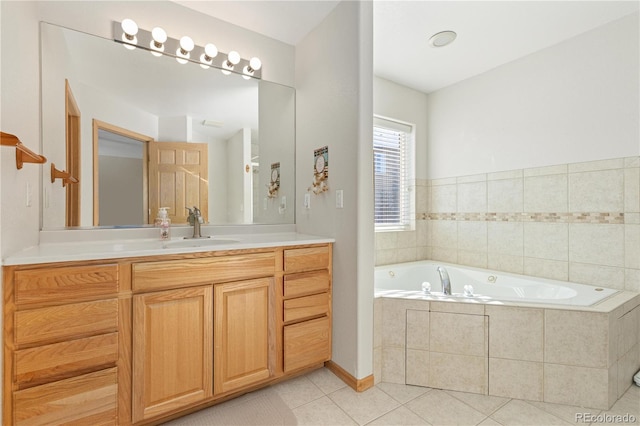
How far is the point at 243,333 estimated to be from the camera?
162 centimetres

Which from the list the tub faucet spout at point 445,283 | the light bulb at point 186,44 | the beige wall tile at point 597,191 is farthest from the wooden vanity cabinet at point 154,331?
the beige wall tile at point 597,191

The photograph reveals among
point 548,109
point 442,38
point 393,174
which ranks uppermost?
point 442,38

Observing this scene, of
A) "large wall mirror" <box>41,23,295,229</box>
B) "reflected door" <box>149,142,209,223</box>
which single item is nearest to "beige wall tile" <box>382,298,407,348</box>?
"large wall mirror" <box>41,23,295,229</box>

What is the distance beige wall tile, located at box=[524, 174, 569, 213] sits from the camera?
2350mm

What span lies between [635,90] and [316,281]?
2.52 metres

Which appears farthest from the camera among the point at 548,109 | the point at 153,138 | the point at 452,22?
the point at 548,109

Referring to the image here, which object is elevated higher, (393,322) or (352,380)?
(393,322)

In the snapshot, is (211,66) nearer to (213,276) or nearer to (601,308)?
(213,276)

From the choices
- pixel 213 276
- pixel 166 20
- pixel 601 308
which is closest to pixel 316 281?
pixel 213 276

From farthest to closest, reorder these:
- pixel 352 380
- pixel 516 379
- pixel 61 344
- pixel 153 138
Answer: pixel 153 138
pixel 352 380
pixel 516 379
pixel 61 344

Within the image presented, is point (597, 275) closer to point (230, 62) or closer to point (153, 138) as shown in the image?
point (230, 62)

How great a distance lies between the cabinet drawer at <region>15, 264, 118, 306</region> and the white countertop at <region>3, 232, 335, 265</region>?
0.15 feet

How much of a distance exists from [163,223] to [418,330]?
5.64ft

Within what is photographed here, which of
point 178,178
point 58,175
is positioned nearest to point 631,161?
point 178,178
